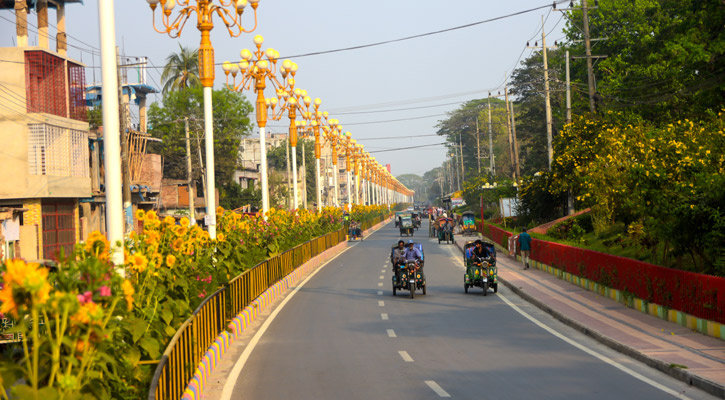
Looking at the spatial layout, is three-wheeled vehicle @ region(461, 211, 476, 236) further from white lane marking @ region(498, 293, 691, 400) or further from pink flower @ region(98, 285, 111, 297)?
pink flower @ region(98, 285, 111, 297)

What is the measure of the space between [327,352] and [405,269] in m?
10.2

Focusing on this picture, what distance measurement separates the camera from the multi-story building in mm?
38781

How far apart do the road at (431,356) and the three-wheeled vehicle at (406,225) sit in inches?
1864

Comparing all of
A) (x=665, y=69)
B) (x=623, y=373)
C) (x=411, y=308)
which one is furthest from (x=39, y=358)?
(x=665, y=69)

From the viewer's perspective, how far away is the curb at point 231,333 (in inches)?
446

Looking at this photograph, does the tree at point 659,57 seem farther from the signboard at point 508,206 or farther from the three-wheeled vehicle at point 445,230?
the three-wheeled vehicle at point 445,230

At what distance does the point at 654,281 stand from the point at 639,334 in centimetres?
299

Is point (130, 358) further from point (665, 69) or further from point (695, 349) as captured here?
point (665, 69)

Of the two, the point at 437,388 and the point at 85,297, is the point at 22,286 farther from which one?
the point at 437,388

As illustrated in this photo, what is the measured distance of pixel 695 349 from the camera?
46.2 feet

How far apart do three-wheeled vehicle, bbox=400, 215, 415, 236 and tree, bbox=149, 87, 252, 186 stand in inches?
790

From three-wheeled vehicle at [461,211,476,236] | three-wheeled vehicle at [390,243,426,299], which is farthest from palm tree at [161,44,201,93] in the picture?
three-wheeled vehicle at [390,243,426,299]

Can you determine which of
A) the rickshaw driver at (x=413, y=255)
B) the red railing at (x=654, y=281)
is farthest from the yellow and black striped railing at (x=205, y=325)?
the red railing at (x=654, y=281)

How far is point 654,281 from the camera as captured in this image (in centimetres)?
1872
